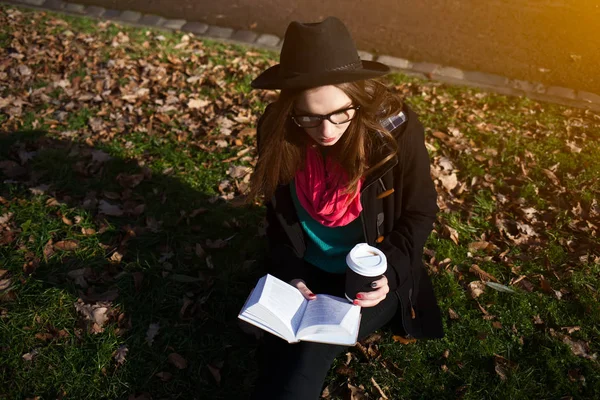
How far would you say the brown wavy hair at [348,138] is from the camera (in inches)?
101

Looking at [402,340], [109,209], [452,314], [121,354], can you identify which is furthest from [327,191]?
[109,209]

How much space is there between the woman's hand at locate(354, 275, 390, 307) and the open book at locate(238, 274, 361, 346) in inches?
2.1

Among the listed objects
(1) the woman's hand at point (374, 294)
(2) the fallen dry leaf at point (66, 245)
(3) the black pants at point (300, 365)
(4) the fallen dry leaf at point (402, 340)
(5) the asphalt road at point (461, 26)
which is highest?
(5) the asphalt road at point (461, 26)

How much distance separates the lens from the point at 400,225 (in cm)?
300

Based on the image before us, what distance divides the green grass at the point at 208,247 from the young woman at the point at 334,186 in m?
0.64

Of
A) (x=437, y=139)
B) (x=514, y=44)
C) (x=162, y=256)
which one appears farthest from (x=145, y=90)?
(x=514, y=44)

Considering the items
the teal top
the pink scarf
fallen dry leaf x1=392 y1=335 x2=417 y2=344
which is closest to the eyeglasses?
the pink scarf

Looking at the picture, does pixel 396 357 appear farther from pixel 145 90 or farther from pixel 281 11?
pixel 281 11

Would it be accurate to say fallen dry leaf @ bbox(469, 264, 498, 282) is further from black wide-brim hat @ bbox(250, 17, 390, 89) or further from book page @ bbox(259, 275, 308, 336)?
black wide-brim hat @ bbox(250, 17, 390, 89)

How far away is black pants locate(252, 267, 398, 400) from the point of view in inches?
105

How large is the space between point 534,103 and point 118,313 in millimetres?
5165

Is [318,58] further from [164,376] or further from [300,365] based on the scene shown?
[164,376]

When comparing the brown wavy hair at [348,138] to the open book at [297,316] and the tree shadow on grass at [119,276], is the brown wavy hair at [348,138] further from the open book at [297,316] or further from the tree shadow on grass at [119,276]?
the tree shadow on grass at [119,276]

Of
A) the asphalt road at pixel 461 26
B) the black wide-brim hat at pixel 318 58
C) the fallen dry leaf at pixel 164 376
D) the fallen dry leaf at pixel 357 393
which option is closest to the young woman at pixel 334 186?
the black wide-brim hat at pixel 318 58
